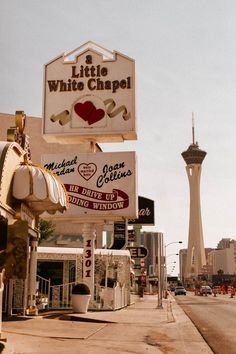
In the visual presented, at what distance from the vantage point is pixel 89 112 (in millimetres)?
25688

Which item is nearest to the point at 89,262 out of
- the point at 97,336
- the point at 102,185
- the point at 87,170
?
the point at 102,185

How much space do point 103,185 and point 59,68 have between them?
698 cm

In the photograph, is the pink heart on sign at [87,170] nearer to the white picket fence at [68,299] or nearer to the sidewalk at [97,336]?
the white picket fence at [68,299]

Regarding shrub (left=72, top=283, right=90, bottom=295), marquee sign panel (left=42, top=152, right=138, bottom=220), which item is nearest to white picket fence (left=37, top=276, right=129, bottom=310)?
shrub (left=72, top=283, right=90, bottom=295)

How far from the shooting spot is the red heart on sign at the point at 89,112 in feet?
84.1

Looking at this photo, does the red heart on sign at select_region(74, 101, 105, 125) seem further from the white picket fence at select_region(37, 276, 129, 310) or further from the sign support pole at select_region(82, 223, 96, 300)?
the white picket fence at select_region(37, 276, 129, 310)

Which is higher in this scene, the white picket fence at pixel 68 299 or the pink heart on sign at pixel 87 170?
the pink heart on sign at pixel 87 170

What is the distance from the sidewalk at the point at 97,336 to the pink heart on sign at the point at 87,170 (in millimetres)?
7956

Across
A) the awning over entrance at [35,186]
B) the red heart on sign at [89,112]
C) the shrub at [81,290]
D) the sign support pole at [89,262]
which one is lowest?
the shrub at [81,290]

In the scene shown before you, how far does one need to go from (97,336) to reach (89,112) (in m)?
14.4

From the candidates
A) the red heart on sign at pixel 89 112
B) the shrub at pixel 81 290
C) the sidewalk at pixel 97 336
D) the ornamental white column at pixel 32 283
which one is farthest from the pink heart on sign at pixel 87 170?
the sidewalk at pixel 97 336

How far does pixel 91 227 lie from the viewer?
25.2 metres

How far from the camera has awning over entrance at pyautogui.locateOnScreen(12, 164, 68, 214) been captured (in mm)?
11273

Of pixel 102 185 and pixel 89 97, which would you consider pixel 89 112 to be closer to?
pixel 89 97
